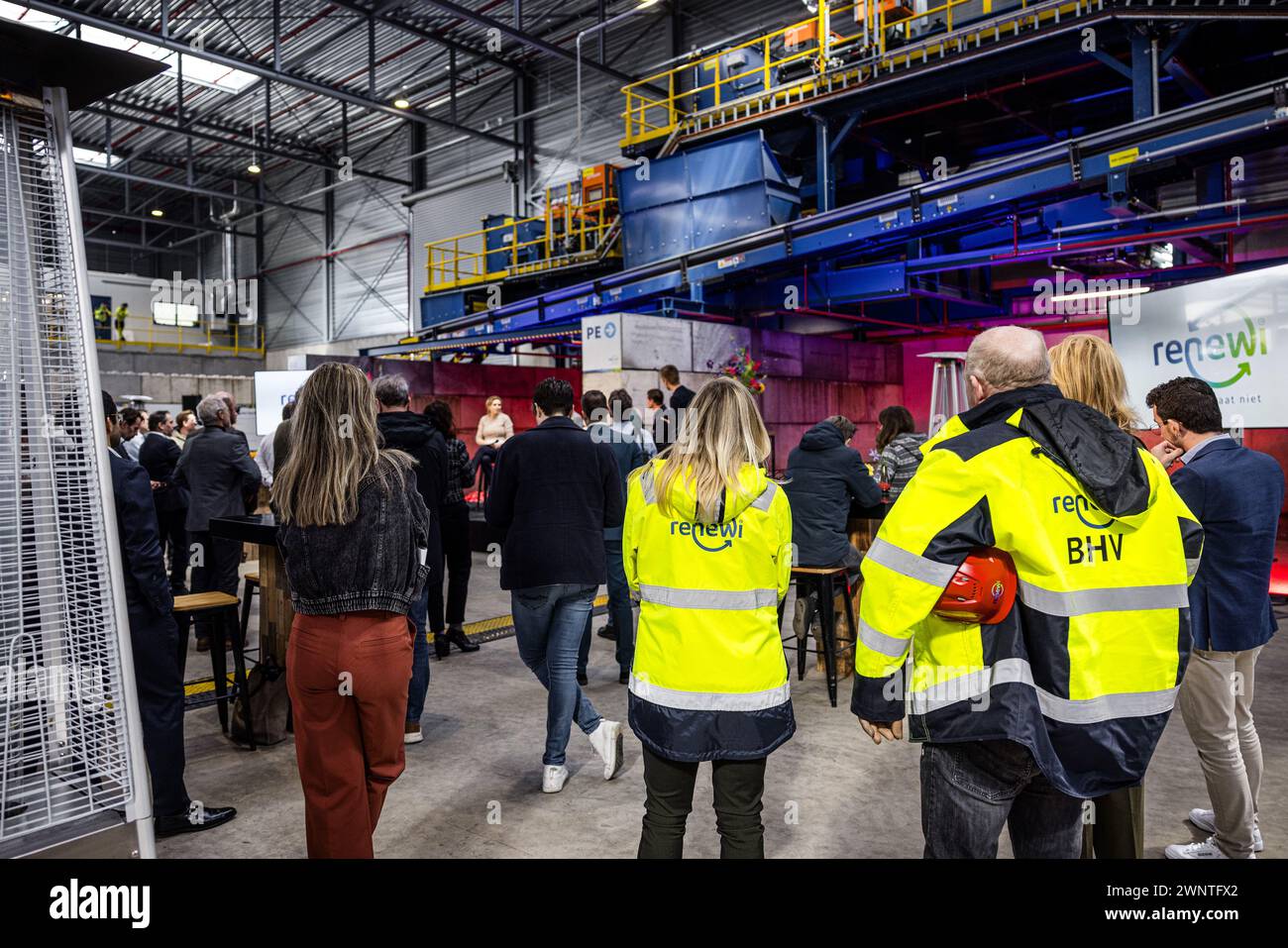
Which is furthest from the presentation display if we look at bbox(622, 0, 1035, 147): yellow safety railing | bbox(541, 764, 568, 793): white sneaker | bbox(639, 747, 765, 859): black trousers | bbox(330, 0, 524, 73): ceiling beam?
bbox(639, 747, 765, 859): black trousers

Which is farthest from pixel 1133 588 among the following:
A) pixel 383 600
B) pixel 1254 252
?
pixel 1254 252

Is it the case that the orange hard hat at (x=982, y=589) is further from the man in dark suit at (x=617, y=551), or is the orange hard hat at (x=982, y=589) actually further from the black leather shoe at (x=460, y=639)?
the black leather shoe at (x=460, y=639)

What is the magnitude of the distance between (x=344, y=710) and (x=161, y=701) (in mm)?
1283

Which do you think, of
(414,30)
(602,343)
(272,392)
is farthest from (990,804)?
(414,30)

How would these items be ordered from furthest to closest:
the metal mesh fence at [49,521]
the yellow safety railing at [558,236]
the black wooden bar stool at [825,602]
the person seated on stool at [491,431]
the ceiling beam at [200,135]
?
the ceiling beam at [200,135] → the yellow safety railing at [558,236] → the person seated on stool at [491,431] → the black wooden bar stool at [825,602] → the metal mesh fence at [49,521]

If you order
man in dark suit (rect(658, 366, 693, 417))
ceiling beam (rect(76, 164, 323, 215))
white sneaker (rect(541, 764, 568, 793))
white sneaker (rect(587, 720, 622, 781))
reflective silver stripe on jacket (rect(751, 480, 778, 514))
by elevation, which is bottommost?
white sneaker (rect(541, 764, 568, 793))

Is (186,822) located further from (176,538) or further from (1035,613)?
(176,538)

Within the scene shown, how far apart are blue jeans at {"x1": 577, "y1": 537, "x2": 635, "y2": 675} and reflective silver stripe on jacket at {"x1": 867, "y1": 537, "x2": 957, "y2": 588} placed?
→ 3361mm

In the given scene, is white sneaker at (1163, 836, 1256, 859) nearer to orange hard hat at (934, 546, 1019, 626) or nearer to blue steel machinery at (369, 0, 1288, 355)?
orange hard hat at (934, 546, 1019, 626)

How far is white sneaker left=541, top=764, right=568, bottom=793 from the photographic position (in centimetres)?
385

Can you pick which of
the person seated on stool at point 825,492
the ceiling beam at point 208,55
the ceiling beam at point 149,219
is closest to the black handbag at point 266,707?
the person seated on stool at point 825,492

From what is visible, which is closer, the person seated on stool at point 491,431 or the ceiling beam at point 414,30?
the person seated on stool at point 491,431

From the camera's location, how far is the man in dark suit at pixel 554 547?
12.2 feet

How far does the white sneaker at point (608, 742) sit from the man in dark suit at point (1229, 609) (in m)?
2.34
